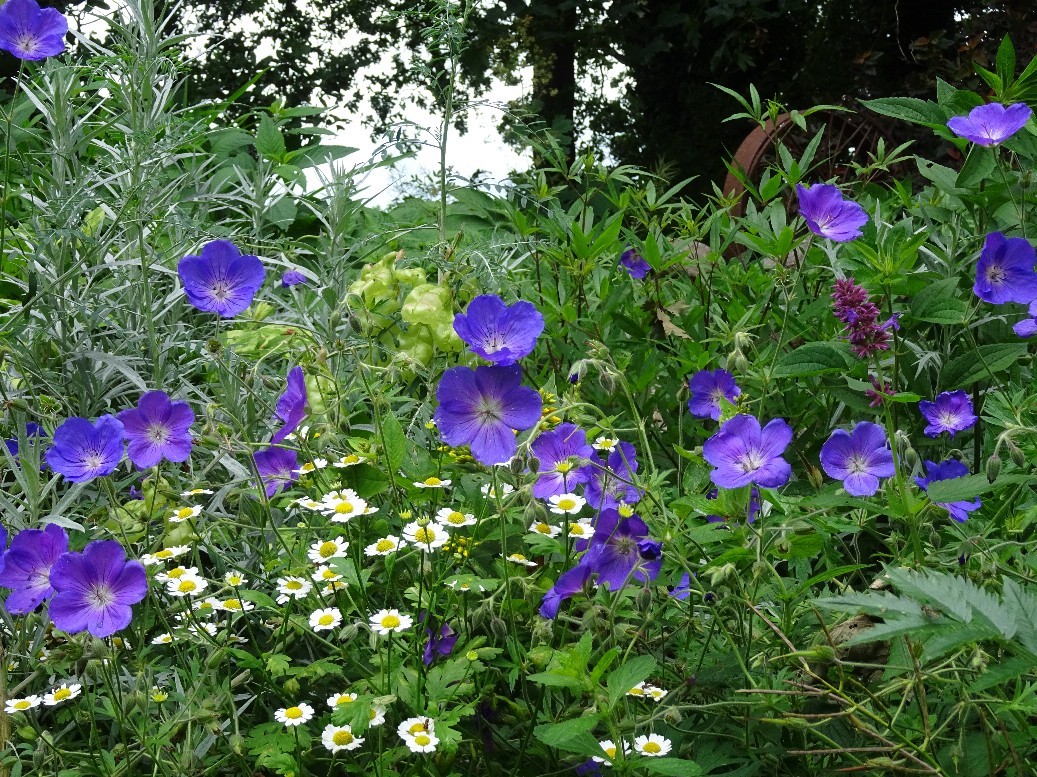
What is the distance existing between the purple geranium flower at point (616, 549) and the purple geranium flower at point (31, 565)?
2.53 feet

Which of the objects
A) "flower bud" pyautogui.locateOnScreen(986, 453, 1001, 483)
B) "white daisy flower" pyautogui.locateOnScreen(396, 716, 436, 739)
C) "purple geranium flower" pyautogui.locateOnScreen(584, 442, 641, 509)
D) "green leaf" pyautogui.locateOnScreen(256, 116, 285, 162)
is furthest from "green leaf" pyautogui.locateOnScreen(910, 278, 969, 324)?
"green leaf" pyautogui.locateOnScreen(256, 116, 285, 162)

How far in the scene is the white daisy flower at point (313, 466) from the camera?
5.03 ft

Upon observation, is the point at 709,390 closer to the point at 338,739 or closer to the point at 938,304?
the point at 938,304

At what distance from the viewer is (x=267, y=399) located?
228 centimetres

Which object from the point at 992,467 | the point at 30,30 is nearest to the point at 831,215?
the point at 992,467

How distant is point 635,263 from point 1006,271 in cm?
108

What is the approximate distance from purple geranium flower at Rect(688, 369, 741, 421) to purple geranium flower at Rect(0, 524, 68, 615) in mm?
1124

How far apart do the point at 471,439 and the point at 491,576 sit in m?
0.41

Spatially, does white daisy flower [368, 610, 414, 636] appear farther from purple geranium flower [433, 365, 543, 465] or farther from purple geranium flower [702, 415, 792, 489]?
purple geranium flower [702, 415, 792, 489]

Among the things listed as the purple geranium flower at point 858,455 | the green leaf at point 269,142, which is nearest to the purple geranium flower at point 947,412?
the purple geranium flower at point 858,455

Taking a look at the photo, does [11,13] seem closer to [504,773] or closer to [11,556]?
[11,556]

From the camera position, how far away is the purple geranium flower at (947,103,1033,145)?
68.9 inches

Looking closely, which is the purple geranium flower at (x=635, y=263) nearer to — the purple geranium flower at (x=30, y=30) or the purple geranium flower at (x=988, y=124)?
the purple geranium flower at (x=988, y=124)

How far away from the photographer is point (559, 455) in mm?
1541
